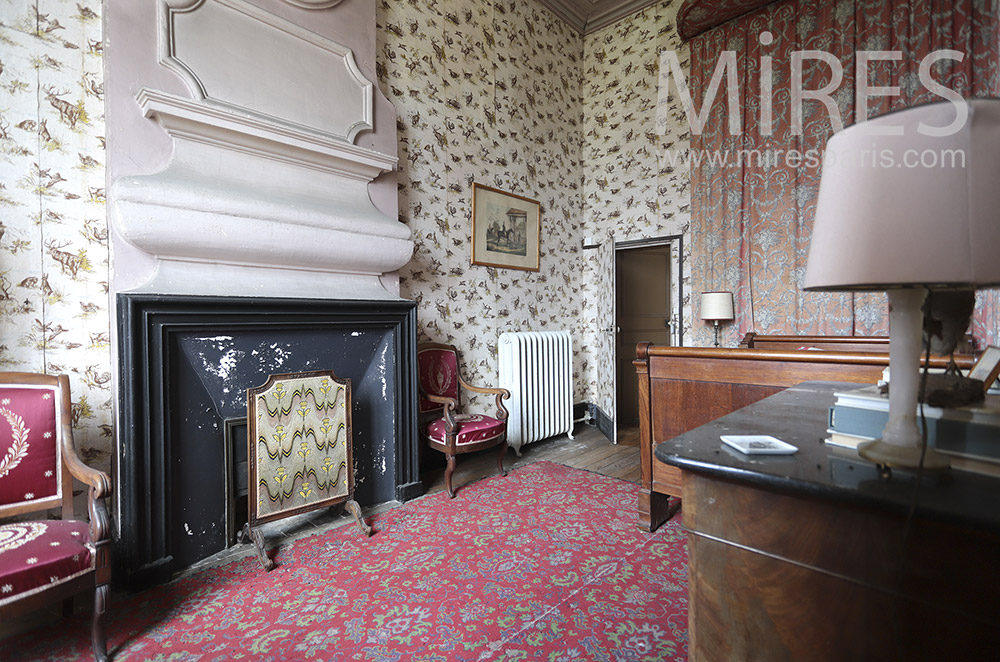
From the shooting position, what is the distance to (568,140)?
4.89 meters

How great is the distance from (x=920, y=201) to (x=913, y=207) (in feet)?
0.04

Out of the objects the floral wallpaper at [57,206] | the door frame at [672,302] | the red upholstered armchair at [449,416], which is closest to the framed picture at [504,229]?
the door frame at [672,302]

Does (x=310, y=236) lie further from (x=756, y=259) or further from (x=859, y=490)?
(x=756, y=259)

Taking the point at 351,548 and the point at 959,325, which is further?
the point at 351,548

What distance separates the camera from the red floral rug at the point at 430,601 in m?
1.56

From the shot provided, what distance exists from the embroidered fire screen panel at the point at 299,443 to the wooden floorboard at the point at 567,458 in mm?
826

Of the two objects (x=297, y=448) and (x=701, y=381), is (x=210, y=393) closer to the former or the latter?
(x=297, y=448)

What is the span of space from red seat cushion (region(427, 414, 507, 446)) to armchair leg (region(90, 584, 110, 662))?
5.80ft

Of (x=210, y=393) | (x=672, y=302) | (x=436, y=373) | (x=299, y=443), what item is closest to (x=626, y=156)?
(x=672, y=302)

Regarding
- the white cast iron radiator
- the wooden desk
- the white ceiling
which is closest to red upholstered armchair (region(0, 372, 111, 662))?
the wooden desk

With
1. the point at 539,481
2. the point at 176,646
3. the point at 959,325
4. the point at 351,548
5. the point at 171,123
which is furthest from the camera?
the point at 539,481

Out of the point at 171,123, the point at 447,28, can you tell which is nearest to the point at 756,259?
the point at 447,28

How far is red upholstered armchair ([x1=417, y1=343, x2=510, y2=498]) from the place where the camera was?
2963 millimetres

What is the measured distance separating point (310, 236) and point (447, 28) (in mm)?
2358
